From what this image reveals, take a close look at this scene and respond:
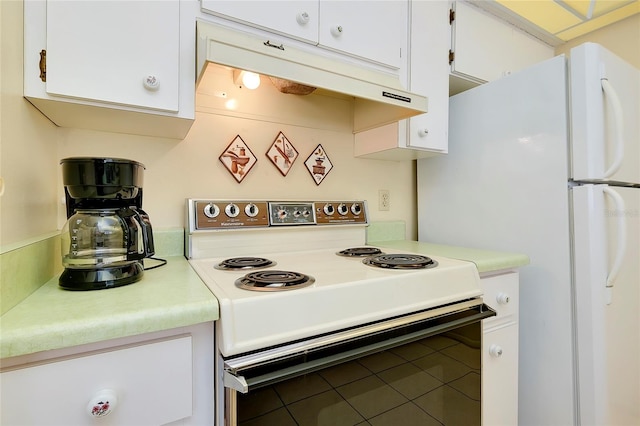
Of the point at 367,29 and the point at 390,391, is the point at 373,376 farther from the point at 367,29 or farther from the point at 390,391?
the point at 367,29

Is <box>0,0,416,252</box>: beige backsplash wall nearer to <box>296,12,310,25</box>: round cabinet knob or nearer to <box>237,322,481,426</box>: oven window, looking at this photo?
<box>296,12,310,25</box>: round cabinet knob

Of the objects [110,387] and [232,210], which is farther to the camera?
[232,210]

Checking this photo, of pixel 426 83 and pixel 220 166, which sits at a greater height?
pixel 426 83

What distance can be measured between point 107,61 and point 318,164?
3.03ft

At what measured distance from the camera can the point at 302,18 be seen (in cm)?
105

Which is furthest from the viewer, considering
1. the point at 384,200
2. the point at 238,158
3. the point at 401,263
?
the point at 384,200

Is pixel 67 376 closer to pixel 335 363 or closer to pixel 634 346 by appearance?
pixel 335 363

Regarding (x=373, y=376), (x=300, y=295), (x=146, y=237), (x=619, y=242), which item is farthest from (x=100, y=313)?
(x=619, y=242)

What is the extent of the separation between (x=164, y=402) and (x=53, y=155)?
2.88 feet

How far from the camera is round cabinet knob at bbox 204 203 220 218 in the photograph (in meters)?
1.17

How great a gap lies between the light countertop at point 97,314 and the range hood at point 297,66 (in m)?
0.61

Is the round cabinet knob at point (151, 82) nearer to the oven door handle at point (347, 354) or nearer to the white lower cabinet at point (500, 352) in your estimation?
the oven door handle at point (347, 354)

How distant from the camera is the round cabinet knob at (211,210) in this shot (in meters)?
1.17

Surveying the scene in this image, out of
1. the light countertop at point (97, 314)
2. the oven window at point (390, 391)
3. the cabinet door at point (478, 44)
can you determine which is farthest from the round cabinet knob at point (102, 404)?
the cabinet door at point (478, 44)
